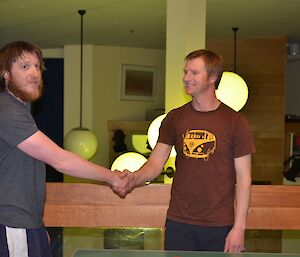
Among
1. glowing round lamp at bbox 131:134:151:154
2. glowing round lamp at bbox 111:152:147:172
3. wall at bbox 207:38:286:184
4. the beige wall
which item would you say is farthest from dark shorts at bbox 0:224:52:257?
the beige wall

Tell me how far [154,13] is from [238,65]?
6.59ft

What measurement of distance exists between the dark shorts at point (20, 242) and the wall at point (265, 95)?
5.28 meters

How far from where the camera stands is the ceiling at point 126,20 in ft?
16.2

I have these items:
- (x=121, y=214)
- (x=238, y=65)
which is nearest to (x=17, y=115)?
(x=121, y=214)

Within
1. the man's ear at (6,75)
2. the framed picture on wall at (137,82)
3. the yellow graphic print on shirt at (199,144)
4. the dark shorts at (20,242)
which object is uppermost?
the framed picture on wall at (137,82)

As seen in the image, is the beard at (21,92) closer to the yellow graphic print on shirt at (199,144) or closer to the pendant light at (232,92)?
the yellow graphic print on shirt at (199,144)

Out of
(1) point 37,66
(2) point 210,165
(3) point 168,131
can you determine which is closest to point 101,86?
(3) point 168,131

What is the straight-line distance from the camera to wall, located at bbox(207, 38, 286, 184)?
22.9ft

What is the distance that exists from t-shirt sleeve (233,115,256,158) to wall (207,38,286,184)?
471 cm

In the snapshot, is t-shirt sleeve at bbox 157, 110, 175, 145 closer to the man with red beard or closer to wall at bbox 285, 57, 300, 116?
the man with red beard

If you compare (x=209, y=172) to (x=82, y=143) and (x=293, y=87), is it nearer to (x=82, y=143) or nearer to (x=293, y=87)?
(x=82, y=143)

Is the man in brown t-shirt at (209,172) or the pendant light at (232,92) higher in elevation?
the pendant light at (232,92)

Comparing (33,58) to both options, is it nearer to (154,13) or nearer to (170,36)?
(170,36)

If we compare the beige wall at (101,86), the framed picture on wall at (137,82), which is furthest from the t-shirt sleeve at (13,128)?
the framed picture on wall at (137,82)
